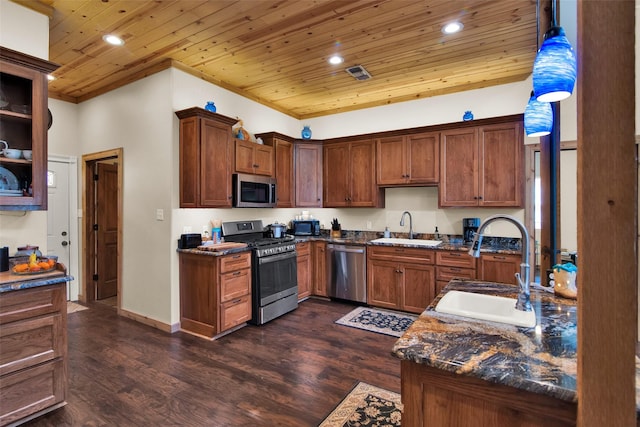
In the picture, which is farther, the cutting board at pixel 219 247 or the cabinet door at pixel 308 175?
the cabinet door at pixel 308 175

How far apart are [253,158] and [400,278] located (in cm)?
250

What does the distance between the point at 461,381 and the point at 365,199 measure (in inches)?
146

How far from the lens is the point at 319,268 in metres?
4.70

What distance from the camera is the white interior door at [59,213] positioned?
432 cm

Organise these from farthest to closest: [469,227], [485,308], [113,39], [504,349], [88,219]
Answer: [88,219] → [469,227] → [113,39] → [485,308] → [504,349]

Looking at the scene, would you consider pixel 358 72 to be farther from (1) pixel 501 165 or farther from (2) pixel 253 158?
(1) pixel 501 165

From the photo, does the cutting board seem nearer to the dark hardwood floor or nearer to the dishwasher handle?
the dark hardwood floor

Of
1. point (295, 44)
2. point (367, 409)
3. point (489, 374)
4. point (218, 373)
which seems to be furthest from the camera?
point (295, 44)

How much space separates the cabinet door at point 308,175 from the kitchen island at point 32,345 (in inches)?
126

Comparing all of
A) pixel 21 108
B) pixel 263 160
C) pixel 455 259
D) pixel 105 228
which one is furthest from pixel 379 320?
pixel 105 228

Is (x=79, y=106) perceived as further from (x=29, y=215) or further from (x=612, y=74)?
(x=612, y=74)

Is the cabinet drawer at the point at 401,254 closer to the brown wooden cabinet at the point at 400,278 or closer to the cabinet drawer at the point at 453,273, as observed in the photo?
the brown wooden cabinet at the point at 400,278

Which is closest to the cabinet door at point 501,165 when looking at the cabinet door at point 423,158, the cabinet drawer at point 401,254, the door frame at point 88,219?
the cabinet door at point 423,158

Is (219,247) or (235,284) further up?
(219,247)
